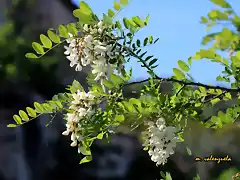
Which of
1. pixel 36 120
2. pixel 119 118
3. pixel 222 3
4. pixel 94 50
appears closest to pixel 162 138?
pixel 119 118

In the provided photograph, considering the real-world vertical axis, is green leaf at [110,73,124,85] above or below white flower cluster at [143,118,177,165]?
above

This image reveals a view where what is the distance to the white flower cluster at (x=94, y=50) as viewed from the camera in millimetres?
644

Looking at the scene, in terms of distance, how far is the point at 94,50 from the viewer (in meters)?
0.65

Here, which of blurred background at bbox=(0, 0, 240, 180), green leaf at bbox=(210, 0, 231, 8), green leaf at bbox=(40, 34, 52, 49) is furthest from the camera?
blurred background at bbox=(0, 0, 240, 180)

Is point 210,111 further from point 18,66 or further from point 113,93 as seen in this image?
point 18,66

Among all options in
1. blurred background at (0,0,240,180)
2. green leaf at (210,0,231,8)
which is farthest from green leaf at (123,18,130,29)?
blurred background at (0,0,240,180)

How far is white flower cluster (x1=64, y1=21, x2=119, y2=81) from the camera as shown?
2.11ft

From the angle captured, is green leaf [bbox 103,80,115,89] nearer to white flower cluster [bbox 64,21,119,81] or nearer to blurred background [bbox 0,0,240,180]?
white flower cluster [bbox 64,21,119,81]

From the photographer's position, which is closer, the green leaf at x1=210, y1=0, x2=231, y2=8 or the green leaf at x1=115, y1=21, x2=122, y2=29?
the green leaf at x1=210, y1=0, x2=231, y2=8

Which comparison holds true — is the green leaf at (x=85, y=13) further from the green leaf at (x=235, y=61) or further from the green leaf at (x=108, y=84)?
the green leaf at (x=235, y=61)

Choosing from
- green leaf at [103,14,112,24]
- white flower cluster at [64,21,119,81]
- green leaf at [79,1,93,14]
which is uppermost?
green leaf at [79,1,93,14]

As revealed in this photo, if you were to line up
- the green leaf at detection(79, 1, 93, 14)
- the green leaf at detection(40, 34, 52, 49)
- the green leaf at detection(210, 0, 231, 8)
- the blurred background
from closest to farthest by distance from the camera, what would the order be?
the green leaf at detection(210, 0, 231, 8) → the green leaf at detection(79, 1, 93, 14) → the green leaf at detection(40, 34, 52, 49) → the blurred background

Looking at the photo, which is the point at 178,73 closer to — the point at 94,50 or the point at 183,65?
the point at 183,65

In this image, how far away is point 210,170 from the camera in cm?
183
